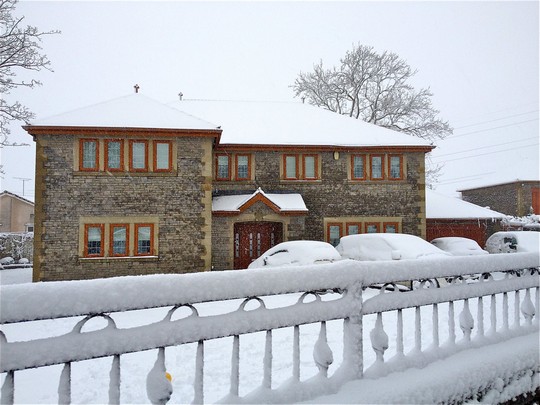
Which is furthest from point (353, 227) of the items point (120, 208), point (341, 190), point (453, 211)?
point (120, 208)

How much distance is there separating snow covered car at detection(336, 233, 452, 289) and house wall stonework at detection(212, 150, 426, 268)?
11.2 feet

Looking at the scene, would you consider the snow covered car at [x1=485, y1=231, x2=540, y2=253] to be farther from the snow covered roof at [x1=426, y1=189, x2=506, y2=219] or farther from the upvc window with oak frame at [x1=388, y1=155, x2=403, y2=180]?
the upvc window with oak frame at [x1=388, y1=155, x2=403, y2=180]

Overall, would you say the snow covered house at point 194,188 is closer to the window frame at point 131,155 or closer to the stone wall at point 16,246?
the window frame at point 131,155

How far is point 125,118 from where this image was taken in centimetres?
1359

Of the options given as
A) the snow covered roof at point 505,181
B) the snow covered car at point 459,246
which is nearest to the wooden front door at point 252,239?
the snow covered car at point 459,246

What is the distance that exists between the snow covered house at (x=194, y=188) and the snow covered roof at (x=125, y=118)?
4 centimetres

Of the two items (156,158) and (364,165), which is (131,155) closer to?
(156,158)

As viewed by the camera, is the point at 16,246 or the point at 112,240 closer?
the point at 112,240

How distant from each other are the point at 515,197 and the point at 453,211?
468 inches

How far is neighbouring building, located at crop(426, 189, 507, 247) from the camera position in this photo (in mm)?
20188

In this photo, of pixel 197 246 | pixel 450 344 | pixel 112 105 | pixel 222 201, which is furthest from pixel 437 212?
pixel 450 344

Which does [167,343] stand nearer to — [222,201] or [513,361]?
[513,361]

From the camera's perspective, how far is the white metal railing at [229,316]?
1.43 meters

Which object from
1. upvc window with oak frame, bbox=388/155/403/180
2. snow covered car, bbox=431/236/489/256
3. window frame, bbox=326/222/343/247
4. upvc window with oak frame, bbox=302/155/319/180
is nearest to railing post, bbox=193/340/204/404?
window frame, bbox=326/222/343/247
